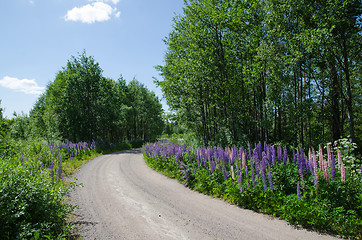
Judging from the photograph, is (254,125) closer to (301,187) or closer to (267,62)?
(267,62)

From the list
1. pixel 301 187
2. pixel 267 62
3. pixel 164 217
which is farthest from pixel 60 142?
pixel 301 187

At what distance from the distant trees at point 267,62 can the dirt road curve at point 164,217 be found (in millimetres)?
7623

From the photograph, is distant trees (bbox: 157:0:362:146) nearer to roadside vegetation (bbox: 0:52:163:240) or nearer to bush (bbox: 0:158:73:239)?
roadside vegetation (bbox: 0:52:163:240)

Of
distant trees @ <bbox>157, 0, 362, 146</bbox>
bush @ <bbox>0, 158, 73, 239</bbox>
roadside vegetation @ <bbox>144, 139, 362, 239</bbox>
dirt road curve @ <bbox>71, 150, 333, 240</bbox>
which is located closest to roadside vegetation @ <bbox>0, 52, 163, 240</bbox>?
bush @ <bbox>0, 158, 73, 239</bbox>

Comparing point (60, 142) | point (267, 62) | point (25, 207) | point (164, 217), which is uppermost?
point (267, 62)

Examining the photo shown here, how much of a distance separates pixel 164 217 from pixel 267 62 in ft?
35.6

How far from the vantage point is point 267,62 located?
12.5 m

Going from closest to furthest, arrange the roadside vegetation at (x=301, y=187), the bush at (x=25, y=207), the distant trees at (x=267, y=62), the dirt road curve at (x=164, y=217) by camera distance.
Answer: the bush at (x=25, y=207) → the roadside vegetation at (x=301, y=187) → the dirt road curve at (x=164, y=217) → the distant trees at (x=267, y=62)

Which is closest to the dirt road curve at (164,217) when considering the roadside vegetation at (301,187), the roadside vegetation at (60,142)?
the roadside vegetation at (301,187)

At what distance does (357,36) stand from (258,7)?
6726 millimetres

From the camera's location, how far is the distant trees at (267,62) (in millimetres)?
11258

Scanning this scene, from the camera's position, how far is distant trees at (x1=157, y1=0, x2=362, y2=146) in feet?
36.9

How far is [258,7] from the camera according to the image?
14.4 metres

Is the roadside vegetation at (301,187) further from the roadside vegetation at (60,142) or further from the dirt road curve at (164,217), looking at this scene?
the roadside vegetation at (60,142)
